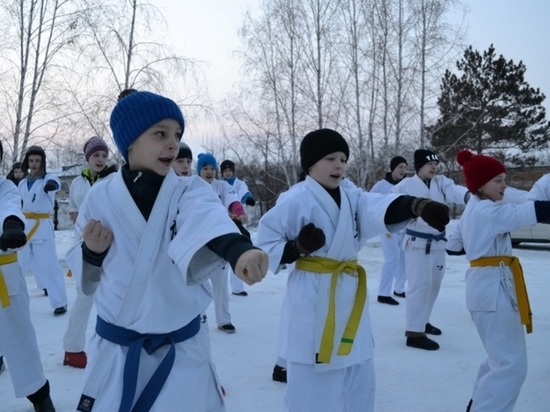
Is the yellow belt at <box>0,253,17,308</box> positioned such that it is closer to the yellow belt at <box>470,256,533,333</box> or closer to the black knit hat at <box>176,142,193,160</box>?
the black knit hat at <box>176,142,193,160</box>

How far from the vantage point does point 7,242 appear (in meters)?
2.23

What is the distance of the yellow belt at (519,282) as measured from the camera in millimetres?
3203

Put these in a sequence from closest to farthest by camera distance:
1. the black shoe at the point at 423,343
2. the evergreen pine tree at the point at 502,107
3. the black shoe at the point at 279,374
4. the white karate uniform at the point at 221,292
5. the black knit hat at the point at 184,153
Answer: the black shoe at the point at 279,374 → the black knit hat at the point at 184,153 → the black shoe at the point at 423,343 → the white karate uniform at the point at 221,292 → the evergreen pine tree at the point at 502,107

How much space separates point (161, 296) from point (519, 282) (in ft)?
8.09

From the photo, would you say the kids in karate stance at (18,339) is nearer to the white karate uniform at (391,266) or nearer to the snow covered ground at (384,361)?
the snow covered ground at (384,361)

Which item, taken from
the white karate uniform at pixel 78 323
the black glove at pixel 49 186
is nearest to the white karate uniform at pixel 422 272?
the white karate uniform at pixel 78 323

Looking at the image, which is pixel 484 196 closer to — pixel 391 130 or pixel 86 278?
pixel 86 278

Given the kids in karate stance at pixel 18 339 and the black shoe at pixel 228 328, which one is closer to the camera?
the kids in karate stance at pixel 18 339

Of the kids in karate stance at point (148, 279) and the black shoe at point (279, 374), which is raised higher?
the kids in karate stance at point (148, 279)

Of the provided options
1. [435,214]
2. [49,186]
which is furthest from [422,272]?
[49,186]

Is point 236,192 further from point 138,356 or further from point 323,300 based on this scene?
point 138,356

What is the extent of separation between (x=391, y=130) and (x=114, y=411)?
16657 millimetres

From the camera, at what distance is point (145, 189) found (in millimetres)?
1917

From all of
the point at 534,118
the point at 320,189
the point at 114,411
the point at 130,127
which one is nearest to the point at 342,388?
the point at 320,189
